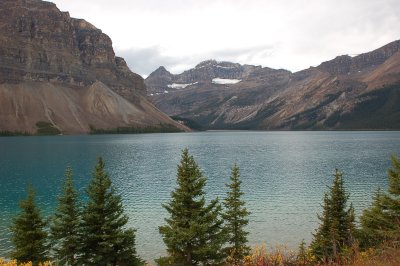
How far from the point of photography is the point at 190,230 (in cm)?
2666

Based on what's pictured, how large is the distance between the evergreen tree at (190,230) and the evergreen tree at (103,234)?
3.05m

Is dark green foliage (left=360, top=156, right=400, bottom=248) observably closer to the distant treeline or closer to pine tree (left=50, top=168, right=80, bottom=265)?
the distant treeline

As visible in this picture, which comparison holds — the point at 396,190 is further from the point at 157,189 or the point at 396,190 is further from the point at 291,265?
the point at 157,189

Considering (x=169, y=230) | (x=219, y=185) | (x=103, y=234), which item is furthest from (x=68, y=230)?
(x=219, y=185)

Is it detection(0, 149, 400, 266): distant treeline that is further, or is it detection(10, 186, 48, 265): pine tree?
detection(10, 186, 48, 265): pine tree

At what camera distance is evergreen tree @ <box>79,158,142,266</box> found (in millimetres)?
28344

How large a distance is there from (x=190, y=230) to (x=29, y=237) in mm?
13401

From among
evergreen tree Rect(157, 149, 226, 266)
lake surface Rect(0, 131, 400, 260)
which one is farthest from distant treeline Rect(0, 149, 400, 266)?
lake surface Rect(0, 131, 400, 260)

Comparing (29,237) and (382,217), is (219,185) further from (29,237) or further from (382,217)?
(29,237)

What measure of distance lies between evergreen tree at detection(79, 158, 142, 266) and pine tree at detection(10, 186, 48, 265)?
3.57 m

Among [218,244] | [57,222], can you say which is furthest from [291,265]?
[57,222]

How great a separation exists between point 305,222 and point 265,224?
5.70 metres

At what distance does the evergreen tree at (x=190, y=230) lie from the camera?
26922mm

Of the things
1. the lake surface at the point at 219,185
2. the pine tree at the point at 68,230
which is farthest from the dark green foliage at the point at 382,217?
the pine tree at the point at 68,230
